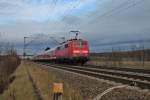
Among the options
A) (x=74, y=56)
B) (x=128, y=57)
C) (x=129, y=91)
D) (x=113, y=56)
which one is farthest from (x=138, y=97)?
(x=128, y=57)

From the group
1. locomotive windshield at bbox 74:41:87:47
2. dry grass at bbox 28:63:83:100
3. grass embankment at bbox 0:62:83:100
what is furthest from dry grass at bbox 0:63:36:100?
locomotive windshield at bbox 74:41:87:47

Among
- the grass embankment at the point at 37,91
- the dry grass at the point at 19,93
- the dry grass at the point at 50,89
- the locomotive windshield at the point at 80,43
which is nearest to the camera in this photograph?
the dry grass at the point at 50,89

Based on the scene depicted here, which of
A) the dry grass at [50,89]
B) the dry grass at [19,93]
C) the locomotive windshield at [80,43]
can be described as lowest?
the dry grass at [19,93]

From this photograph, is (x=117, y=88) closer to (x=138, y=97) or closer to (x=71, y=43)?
(x=138, y=97)

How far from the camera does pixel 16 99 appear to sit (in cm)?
1761

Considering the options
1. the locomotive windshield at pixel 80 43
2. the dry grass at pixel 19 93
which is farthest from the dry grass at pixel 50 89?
the locomotive windshield at pixel 80 43

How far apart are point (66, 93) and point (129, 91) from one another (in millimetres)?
2817

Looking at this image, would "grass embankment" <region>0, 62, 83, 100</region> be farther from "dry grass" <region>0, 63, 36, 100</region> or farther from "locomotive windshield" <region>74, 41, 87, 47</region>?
"locomotive windshield" <region>74, 41, 87, 47</region>

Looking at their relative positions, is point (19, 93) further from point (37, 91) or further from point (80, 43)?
point (80, 43)

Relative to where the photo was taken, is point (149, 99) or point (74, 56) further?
point (74, 56)

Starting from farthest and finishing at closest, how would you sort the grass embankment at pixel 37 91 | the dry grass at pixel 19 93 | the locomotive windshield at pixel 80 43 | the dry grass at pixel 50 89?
1. the locomotive windshield at pixel 80 43
2. the dry grass at pixel 19 93
3. the grass embankment at pixel 37 91
4. the dry grass at pixel 50 89

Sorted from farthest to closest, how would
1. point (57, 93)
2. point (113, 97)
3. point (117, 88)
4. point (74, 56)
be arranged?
1. point (74, 56)
2. point (117, 88)
3. point (113, 97)
4. point (57, 93)

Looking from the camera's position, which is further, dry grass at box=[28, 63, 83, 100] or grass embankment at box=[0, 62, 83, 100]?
grass embankment at box=[0, 62, 83, 100]

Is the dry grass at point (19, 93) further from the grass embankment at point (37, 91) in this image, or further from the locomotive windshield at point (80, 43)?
the locomotive windshield at point (80, 43)
